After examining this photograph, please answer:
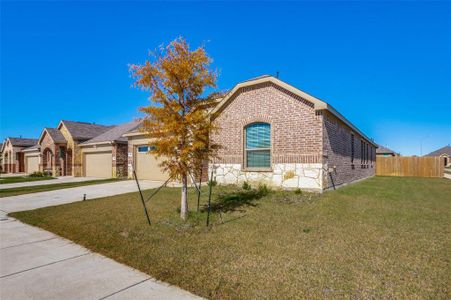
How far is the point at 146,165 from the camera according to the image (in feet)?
59.7

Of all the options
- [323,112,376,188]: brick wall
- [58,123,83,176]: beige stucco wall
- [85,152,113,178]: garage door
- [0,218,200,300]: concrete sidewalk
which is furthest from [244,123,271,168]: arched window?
[58,123,83,176]: beige stucco wall

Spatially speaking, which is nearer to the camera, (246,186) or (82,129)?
(246,186)

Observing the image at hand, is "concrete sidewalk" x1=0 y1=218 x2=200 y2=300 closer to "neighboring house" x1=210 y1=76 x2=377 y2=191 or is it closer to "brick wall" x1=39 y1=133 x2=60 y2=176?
"neighboring house" x1=210 y1=76 x2=377 y2=191

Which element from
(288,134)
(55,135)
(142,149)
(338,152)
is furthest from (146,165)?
(55,135)

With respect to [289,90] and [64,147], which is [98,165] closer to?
[64,147]

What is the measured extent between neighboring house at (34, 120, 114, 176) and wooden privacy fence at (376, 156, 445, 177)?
104 feet

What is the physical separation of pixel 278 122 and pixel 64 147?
23581 millimetres

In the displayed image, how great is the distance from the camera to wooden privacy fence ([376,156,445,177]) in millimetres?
24797

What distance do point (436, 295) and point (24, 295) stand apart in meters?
5.33

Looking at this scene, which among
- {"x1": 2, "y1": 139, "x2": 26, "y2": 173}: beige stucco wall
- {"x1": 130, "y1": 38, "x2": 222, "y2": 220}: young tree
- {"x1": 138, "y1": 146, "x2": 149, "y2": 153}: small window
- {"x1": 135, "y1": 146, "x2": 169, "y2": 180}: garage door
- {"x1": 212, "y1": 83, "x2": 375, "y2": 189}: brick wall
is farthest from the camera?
{"x1": 2, "y1": 139, "x2": 26, "y2": 173}: beige stucco wall

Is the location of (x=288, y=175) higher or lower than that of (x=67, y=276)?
higher

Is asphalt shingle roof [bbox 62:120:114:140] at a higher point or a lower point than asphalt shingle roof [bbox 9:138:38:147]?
higher

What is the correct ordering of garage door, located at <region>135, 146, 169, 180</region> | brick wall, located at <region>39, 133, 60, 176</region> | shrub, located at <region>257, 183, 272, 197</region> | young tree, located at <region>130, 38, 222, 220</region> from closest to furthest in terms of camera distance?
1. young tree, located at <region>130, 38, 222, 220</region>
2. shrub, located at <region>257, 183, 272, 197</region>
3. garage door, located at <region>135, 146, 169, 180</region>
4. brick wall, located at <region>39, 133, 60, 176</region>

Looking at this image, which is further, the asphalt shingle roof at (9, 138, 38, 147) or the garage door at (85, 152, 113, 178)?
the asphalt shingle roof at (9, 138, 38, 147)
